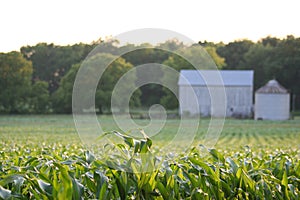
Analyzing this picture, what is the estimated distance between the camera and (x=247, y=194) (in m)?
3.34

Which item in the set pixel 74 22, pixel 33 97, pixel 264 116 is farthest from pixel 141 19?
pixel 33 97

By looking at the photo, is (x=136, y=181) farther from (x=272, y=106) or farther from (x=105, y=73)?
(x=105, y=73)

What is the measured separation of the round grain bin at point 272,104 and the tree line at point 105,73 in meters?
7.08

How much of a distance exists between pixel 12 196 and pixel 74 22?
13.7 m

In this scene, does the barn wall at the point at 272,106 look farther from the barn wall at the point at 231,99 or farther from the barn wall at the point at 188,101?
the barn wall at the point at 188,101

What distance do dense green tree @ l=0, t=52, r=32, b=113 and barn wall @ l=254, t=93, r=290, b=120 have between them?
74.0 ft

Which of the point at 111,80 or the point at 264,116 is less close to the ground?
the point at 111,80

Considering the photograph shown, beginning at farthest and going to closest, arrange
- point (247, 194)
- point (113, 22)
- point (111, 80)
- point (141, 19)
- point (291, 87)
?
point (291, 87), point (111, 80), point (113, 22), point (141, 19), point (247, 194)

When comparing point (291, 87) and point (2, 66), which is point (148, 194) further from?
point (291, 87)

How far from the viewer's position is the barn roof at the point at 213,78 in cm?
4447

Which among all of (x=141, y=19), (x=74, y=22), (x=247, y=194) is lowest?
(x=247, y=194)

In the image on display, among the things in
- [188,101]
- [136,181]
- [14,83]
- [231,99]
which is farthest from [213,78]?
[136,181]

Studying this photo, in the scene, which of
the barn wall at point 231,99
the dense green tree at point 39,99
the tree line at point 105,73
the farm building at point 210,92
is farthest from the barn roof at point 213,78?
the dense green tree at point 39,99

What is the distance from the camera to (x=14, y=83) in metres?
51.0
